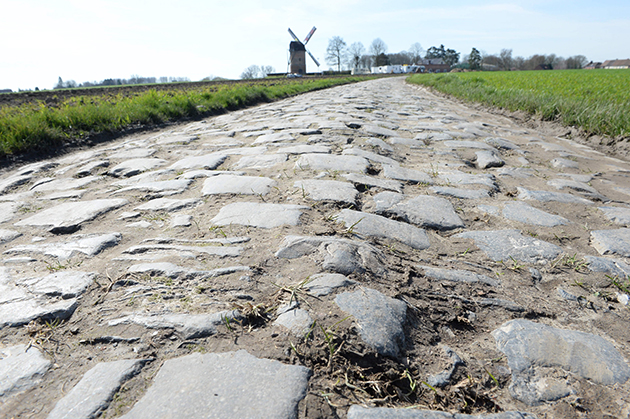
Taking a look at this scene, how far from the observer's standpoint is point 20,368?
100cm

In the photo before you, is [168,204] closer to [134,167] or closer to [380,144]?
[134,167]

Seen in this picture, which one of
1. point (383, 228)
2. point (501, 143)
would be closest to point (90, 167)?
point (383, 228)

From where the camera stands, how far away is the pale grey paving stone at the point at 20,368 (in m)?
0.94

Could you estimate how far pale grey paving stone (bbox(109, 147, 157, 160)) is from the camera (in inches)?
141

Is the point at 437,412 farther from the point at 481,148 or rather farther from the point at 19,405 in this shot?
the point at 481,148

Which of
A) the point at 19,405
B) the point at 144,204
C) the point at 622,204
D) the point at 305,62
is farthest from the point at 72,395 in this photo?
the point at 305,62

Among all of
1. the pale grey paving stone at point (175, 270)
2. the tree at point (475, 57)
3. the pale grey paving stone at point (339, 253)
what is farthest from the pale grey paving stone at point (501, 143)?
the tree at point (475, 57)

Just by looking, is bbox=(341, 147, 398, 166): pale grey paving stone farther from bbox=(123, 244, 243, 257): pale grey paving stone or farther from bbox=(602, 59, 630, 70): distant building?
bbox=(602, 59, 630, 70): distant building

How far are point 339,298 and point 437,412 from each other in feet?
1.47

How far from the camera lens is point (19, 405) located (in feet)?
2.94

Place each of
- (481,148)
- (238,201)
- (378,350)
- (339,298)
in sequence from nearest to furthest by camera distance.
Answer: (378,350) < (339,298) < (238,201) < (481,148)

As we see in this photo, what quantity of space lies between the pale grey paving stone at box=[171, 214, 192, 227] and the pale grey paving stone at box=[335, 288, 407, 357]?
102cm

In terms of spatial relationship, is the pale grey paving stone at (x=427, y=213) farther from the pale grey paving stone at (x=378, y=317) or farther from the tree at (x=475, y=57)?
the tree at (x=475, y=57)

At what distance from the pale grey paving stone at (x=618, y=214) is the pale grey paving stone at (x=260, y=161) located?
2.24m
